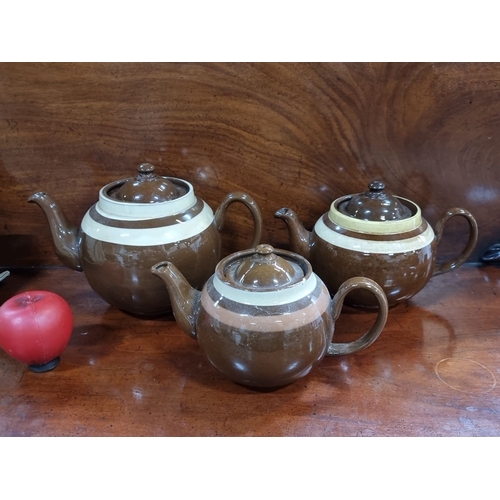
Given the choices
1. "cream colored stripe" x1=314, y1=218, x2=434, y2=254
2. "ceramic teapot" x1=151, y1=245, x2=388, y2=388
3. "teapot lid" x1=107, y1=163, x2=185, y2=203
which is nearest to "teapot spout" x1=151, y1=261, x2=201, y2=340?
"ceramic teapot" x1=151, y1=245, x2=388, y2=388

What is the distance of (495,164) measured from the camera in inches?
36.1

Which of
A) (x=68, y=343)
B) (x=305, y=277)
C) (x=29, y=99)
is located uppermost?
(x=29, y=99)

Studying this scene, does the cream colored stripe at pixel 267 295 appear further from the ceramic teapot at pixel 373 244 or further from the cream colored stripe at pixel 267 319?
the ceramic teapot at pixel 373 244

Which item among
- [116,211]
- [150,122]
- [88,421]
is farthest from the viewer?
[150,122]

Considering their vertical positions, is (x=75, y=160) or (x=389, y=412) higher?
(x=75, y=160)

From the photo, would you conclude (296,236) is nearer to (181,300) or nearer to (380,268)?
(380,268)

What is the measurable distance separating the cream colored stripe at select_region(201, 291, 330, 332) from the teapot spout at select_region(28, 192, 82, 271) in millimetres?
A: 302

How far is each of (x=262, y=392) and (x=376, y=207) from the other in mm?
345

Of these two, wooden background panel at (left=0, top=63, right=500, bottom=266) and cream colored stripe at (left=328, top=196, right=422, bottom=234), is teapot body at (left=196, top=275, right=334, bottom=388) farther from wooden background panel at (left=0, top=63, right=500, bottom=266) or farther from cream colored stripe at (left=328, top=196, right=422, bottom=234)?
wooden background panel at (left=0, top=63, right=500, bottom=266)

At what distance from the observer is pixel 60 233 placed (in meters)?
0.81

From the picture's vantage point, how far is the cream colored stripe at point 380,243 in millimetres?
770

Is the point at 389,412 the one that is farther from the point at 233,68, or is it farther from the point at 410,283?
the point at 233,68

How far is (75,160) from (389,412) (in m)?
0.69

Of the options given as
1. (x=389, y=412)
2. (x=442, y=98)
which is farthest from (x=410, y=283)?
(x=442, y=98)
